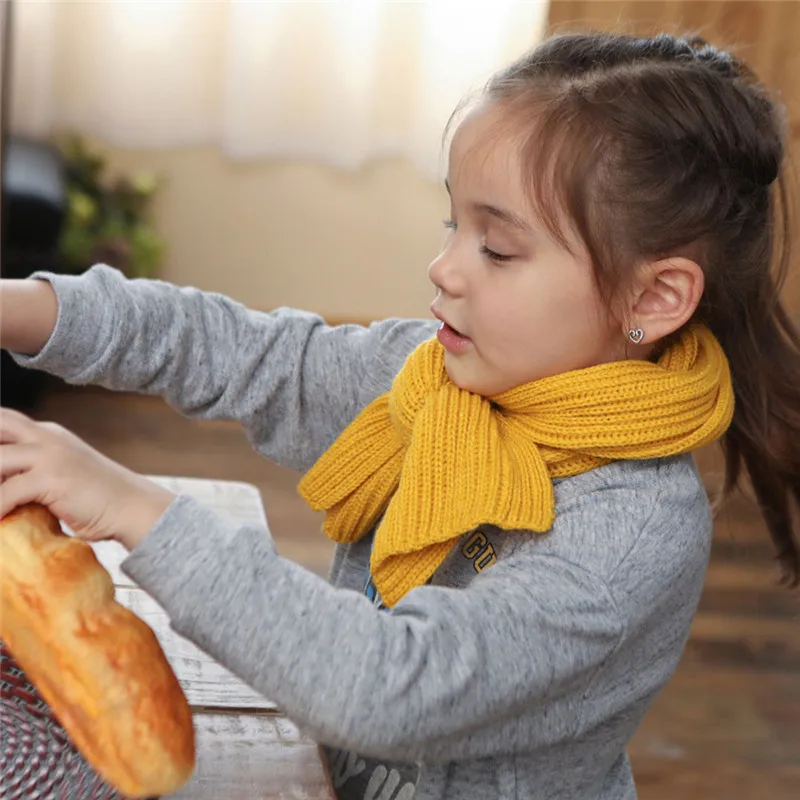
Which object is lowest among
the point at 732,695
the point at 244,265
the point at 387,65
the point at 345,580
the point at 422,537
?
the point at 732,695

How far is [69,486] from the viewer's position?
1.88 ft

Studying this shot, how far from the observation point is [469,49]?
2.94 metres

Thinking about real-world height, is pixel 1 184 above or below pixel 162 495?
below

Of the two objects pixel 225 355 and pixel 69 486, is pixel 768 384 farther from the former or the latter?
pixel 69 486

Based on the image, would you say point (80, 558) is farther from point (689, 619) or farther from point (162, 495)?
point (689, 619)

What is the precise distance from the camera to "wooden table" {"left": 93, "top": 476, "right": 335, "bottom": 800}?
0.63 meters

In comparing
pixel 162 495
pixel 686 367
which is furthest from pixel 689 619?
pixel 162 495

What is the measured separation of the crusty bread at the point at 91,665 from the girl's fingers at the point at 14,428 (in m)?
0.04

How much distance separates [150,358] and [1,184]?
5.91 ft

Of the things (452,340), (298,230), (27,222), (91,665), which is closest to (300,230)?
(298,230)

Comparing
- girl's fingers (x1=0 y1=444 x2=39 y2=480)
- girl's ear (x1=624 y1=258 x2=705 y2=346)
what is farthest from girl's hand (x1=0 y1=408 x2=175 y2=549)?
girl's ear (x1=624 y1=258 x2=705 y2=346)

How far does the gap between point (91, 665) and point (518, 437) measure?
0.35 metres

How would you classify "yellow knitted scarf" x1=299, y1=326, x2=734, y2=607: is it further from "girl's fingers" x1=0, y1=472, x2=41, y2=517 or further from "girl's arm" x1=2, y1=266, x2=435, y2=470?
"girl's fingers" x1=0, y1=472, x2=41, y2=517

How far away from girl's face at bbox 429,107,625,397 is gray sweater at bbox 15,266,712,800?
93mm
